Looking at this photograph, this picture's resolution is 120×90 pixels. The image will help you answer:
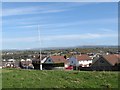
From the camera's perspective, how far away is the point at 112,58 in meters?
47.7

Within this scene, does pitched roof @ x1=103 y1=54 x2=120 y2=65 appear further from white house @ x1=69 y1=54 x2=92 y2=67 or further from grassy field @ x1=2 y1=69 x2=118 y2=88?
grassy field @ x1=2 y1=69 x2=118 y2=88

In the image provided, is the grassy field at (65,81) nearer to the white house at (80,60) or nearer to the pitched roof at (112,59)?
the pitched roof at (112,59)

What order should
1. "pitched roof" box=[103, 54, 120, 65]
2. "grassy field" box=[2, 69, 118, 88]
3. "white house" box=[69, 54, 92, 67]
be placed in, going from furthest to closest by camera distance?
"white house" box=[69, 54, 92, 67]
"pitched roof" box=[103, 54, 120, 65]
"grassy field" box=[2, 69, 118, 88]

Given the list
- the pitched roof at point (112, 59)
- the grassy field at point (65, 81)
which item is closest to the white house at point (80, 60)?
the pitched roof at point (112, 59)

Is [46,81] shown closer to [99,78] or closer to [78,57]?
[99,78]

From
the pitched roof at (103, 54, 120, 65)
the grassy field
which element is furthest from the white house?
the grassy field

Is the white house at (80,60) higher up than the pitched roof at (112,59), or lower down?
lower down

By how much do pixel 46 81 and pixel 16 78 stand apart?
1.47 m

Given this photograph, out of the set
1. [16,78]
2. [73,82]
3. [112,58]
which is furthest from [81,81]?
[112,58]

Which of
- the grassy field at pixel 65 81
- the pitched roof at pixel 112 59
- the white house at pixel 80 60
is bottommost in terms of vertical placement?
the white house at pixel 80 60

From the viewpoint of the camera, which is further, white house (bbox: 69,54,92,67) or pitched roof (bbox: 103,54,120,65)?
white house (bbox: 69,54,92,67)

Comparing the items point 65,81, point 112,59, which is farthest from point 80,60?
point 65,81

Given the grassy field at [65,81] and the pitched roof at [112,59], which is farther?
the pitched roof at [112,59]

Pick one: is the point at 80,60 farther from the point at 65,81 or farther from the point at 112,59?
the point at 65,81
